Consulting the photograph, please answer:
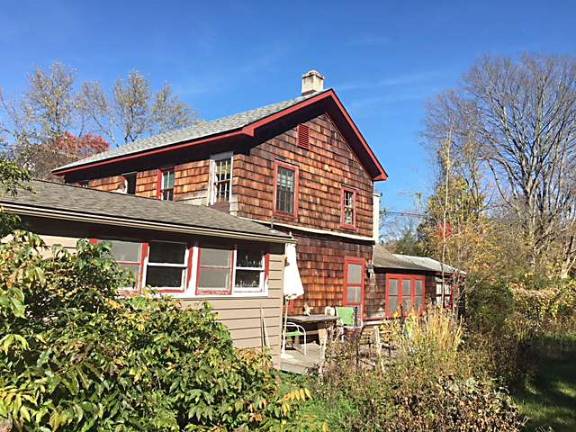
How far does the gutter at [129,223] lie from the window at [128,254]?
0.47 m

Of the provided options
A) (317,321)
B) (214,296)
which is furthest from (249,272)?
(317,321)

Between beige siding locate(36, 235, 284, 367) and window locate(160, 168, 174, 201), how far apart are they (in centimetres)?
518

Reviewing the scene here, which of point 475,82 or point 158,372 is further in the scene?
point 475,82

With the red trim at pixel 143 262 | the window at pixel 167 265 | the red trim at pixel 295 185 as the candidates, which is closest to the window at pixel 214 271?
the window at pixel 167 265

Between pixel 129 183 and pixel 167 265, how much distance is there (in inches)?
321

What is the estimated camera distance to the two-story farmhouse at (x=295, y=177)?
13.0 m

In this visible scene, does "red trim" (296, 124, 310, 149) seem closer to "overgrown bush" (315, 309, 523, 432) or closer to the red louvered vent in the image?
the red louvered vent

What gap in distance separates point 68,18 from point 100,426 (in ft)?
50.6

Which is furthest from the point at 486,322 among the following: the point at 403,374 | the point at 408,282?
the point at 403,374

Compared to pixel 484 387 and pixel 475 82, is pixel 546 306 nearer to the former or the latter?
pixel 484 387

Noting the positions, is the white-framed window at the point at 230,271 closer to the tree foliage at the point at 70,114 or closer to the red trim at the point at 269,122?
the red trim at the point at 269,122

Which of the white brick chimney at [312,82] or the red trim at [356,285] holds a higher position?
the white brick chimney at [312,82]

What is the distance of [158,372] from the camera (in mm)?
3354

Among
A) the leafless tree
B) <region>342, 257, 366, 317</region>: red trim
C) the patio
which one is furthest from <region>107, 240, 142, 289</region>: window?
the leafless tree
